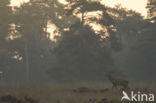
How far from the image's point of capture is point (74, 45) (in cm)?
4647

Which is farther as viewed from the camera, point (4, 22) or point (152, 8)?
point (152, 8)

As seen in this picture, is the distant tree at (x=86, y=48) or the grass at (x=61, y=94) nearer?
the grass at (x=61, y=94)

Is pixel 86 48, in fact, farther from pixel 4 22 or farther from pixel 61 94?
pixel 61 94

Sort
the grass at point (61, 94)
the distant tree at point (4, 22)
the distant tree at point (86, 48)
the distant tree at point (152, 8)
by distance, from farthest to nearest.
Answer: the distant tree at point (152, 8)
the distant tree at point (4, 22)
the distant tree at point (86, 48)
the grass at point (61, 94)

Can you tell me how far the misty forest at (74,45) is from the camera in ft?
151

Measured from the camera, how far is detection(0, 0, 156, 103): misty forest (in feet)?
151

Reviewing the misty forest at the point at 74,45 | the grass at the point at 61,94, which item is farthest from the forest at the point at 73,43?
the grass at the point at 61,94

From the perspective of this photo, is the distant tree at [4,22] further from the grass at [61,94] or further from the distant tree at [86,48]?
the grass at [61,94]

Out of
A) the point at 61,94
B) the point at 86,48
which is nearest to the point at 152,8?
the point at 86,48

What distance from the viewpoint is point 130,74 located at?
5962 cm

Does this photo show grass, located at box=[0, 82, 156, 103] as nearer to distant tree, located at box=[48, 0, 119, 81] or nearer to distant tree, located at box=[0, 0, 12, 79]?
distant tree, located at box=[48, 0, 119, 81]

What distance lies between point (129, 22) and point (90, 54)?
97.9 feet

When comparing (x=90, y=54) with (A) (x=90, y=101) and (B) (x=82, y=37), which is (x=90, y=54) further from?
(A) (x=90, y=101)

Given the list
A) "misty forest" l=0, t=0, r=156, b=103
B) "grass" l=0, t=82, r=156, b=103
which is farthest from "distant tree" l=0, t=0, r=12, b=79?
"grass" l=0, t=82, r=156, b=103
